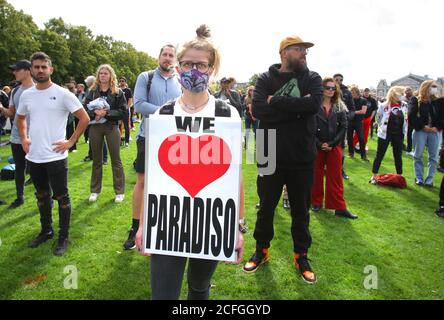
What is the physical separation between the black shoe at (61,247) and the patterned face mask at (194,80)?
3.36 meters

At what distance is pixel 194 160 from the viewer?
2.20 m

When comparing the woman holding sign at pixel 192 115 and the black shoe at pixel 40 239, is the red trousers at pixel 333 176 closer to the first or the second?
the woman holding sign at pixel 192 115

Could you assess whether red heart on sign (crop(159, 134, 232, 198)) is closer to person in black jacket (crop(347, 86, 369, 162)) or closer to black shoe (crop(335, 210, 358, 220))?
black shoe (crop(335, 210, 358, 220))

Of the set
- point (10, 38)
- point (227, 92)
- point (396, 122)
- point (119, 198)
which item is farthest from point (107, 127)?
point (10, 38)

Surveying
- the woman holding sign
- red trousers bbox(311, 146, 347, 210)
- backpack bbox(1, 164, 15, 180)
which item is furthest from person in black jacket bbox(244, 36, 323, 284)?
backpack bbox(1, 164, 15, 180)

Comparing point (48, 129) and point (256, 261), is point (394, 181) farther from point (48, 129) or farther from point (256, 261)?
point (48, 129)

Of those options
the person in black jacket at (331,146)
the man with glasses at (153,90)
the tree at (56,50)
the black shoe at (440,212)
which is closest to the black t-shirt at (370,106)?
the black shoe at (440,212)

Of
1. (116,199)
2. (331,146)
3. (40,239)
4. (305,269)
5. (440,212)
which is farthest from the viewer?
(116,199)

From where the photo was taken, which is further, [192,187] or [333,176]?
[333,176]

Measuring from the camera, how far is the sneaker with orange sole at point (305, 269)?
12.8 ft

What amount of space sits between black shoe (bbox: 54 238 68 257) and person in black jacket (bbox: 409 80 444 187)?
27.5ft

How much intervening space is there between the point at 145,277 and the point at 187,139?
2413 millimetres

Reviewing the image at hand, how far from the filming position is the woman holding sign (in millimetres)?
2207

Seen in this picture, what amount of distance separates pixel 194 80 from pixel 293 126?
180 cm
